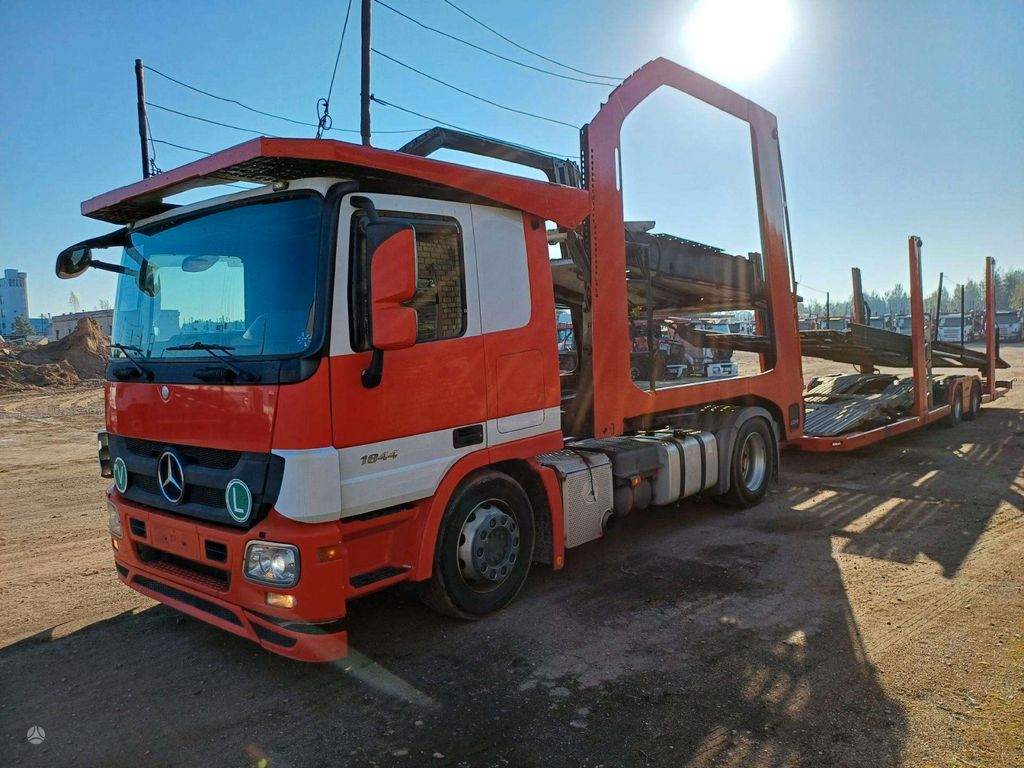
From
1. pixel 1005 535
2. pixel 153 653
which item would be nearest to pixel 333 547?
pixel 153 653


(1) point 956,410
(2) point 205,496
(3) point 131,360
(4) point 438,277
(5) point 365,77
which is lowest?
(1) point 956,410

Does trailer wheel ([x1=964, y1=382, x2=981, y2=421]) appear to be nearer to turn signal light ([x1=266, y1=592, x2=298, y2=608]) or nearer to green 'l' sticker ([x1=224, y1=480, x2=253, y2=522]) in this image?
turn signal light ([x1=266, y1=592, x2=298, y2=608])

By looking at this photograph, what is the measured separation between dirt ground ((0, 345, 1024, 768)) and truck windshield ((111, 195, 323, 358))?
176 centimetres

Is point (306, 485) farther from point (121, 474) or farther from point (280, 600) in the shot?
point (121, 474)

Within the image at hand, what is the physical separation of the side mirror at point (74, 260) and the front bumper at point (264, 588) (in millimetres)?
1832

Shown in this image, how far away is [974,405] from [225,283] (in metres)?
13.7

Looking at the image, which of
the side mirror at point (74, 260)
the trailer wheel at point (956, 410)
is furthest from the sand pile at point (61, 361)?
the trailer wheel at point (956, 410)

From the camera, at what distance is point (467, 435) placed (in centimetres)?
413

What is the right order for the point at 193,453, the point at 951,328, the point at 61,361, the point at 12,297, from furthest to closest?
the point at 12,297, the point at 951,328, the point at 61,361, the point at 193,453

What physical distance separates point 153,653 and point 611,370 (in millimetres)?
3608

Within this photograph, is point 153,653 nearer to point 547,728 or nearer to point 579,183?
point 547,728

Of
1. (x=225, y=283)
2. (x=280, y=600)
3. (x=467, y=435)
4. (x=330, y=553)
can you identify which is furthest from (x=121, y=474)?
(x=467, y=435)

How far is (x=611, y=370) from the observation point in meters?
5.48

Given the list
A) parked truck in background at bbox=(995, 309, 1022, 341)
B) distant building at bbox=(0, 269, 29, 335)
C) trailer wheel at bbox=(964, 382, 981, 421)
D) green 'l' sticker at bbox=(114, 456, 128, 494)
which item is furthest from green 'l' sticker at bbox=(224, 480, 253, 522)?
distant building at bbox=(0, 269, 29, 335)
